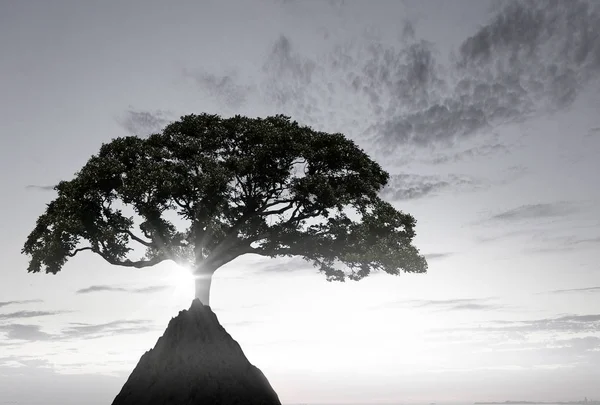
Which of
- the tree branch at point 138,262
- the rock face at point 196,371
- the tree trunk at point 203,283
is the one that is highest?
the tree branch at point 138,262

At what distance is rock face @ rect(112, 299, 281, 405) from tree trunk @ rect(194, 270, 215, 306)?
5.10 ft

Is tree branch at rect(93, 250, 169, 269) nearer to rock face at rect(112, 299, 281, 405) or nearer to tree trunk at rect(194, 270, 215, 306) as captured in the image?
tree trunk at rect(194, 270, 215, 306)

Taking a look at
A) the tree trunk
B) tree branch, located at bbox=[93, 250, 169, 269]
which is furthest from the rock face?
tree branch, located at bbox=[93, 250, 169, 269]

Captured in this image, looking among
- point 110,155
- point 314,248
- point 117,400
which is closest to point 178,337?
point 117,400

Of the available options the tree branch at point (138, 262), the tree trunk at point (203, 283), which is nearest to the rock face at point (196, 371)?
the tree trunk at point (203, 283)

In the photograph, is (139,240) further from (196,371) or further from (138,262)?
(196,371)

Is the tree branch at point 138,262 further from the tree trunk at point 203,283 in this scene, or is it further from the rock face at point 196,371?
the rock face at point 196,371

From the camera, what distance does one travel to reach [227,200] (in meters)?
40.5

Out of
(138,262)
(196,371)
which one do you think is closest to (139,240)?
(138,262)

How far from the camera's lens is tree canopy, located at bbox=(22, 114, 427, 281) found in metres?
38.0

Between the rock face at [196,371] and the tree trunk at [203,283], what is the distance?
1.55m

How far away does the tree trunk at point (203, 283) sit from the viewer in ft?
134

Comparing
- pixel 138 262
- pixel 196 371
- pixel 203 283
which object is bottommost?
pixel 196 371

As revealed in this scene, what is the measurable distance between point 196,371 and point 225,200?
11.8 m
